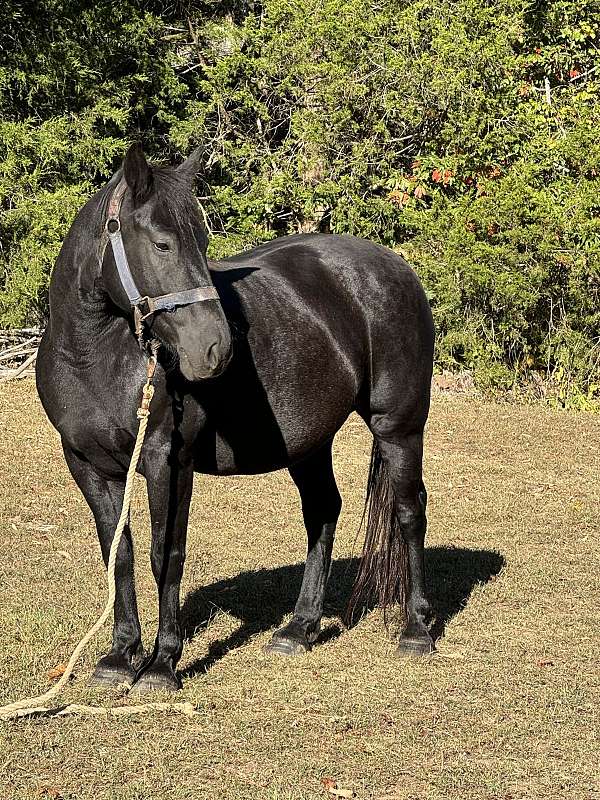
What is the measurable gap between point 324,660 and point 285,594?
3.58 feet

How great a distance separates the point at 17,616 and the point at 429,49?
8.90 meters

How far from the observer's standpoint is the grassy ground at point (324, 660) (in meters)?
4.33

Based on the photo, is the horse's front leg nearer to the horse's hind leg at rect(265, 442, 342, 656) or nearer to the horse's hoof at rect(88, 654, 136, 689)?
the horse's hoof at rect(88, 654, 136, 689)

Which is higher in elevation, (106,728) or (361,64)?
(361,64)

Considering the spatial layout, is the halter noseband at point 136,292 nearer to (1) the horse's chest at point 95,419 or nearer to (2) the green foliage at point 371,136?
(1) the horse's chest at point 95,419

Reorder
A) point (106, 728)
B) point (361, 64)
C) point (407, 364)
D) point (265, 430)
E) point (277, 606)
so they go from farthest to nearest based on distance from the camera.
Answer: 1. point (361, 64)
2. point (277, 606)
3. point (407, 364)
4. point (265, 430)
5. point (106, 728)

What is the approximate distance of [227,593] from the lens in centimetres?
673

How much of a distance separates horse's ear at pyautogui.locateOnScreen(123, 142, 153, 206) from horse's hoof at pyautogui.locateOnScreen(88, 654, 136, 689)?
81.1 inches

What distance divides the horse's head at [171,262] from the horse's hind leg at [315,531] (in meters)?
1.77

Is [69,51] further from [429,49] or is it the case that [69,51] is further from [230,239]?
[429,49]

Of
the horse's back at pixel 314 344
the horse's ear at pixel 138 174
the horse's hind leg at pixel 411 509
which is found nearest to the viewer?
the horse's ear at pixel 138 174

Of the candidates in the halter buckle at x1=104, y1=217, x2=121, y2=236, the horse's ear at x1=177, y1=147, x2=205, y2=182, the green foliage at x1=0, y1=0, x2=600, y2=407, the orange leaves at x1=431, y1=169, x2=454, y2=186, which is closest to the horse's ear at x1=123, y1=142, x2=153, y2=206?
the halter buckle at x1=104, y1=217, x2=121, y2=236

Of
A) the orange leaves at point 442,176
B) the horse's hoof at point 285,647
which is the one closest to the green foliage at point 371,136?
the orange leaves at point 442,176

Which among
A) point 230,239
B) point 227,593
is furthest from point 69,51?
point 227,593
